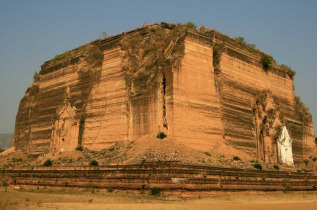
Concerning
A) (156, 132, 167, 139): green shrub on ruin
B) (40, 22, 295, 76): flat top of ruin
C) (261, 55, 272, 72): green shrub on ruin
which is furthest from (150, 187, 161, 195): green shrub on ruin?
(261, 55, 272, 72): green shrub on ruin

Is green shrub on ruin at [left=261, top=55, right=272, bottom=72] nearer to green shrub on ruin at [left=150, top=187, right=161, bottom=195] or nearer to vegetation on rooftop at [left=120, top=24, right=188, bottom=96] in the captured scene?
vegetation on rooftop at [left=120, top=24, right=188, bottom=96]

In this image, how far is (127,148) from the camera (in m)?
22.0

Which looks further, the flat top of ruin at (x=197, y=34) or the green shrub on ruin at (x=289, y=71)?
the green shrub on ruin at (x=289, y=71)

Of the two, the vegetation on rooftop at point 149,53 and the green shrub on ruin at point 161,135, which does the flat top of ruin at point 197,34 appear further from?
the green shrub on ruin at point 161,135

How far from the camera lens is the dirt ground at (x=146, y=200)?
11.9m

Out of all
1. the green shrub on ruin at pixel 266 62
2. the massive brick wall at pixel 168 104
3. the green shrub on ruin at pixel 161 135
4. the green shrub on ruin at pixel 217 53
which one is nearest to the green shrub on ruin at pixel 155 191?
the green shrub on ruin at pixel 161 135

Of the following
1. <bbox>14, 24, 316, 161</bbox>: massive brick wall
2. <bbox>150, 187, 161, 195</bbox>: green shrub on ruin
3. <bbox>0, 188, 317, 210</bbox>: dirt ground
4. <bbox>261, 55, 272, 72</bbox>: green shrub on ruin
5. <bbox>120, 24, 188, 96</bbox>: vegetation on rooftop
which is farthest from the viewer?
<bbox>261, 55, 272, 72</bbox>: green shrub on ruin

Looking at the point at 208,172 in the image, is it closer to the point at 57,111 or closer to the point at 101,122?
the point at 101,122

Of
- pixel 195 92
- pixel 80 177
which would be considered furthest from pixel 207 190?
pixel 195 92

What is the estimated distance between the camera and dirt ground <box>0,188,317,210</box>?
11.9 meters

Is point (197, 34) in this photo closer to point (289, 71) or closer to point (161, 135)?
point (161, 135)

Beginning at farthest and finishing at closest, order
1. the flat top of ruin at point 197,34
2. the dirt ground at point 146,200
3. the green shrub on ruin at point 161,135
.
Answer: the flat top of ruin at point 197,34 → the green shrub on ruin at point 161,135 → the dirt ground at point 146,200

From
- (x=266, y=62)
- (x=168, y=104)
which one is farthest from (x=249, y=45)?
(x=168, y=104)

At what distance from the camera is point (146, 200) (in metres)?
13.8
